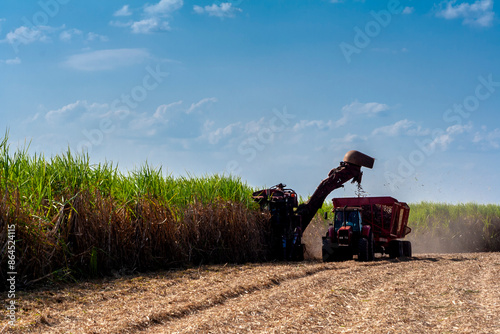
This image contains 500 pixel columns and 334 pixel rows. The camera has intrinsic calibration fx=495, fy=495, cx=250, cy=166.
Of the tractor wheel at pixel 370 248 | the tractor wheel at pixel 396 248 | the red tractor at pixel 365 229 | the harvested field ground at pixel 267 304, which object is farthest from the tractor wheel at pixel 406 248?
the harvested field ground at pixel 267 304

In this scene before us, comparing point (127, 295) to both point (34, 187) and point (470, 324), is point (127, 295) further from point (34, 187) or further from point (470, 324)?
point (470, 324)

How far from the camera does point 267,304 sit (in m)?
8.25

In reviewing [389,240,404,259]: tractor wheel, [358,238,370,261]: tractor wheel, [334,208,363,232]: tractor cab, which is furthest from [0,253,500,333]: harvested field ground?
[389,240,404,259]: tractor wheel

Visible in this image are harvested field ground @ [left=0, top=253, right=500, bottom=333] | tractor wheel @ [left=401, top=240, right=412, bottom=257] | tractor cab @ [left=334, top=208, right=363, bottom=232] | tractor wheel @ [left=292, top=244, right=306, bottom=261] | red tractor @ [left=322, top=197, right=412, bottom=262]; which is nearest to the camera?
harvested field ground @ [left=0, top=253, right=500, bottom=333]

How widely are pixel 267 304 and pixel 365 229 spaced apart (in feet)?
27.9

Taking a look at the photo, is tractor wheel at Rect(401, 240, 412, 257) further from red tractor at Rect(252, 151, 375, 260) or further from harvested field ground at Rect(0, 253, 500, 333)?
harvested field ground at Rect(0, 253, 500, 333)

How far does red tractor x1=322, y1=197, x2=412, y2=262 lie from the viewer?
15.8 m

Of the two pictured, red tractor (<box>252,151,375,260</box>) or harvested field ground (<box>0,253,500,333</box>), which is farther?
red tractor (<box>252,151,375,260</box>)

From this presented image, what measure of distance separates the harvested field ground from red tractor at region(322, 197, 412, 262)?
365 cm

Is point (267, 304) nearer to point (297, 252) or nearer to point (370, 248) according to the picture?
point (297, 252)

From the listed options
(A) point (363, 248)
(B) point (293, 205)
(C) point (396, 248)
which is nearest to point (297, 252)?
(B) point (293, 205)

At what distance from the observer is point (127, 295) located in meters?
9.18

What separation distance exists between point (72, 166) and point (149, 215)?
220 centimetres

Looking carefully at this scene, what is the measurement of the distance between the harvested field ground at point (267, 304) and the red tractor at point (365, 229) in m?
3.65
